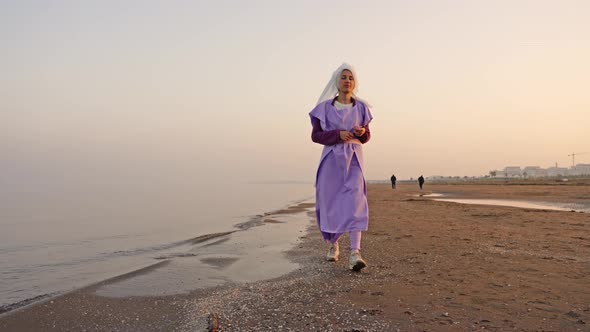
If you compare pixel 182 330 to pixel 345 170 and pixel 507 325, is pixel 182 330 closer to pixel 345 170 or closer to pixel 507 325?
pixel 507 325

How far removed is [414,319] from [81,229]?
1299 cm

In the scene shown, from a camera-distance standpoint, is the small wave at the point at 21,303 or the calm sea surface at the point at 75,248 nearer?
the small wave at the point at 21,303

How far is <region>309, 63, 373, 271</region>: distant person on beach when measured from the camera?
598 centimetres

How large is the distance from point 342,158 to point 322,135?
1.38 ft

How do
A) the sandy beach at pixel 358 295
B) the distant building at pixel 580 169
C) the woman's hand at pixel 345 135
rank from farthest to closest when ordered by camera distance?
the distant building at pixel 580 169 → the woman's hand at pixel 345 135 → the sandy beach at pixel 358 295

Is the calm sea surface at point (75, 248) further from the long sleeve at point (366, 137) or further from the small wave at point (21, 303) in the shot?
the long sleeve at point (366, 137)

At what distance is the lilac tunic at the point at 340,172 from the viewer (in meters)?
5.99

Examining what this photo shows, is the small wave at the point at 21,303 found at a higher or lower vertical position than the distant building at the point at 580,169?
lower

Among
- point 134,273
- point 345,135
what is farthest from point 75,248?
point 345,135

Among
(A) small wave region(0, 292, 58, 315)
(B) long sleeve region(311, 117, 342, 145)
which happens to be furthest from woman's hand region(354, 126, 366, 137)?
(A) small wave region(0, 292, 58, 315)

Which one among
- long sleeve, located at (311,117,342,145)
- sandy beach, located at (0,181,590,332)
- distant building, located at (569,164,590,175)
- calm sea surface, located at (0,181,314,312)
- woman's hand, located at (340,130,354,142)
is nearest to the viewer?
sandy beach, located at (0,181,590,332)

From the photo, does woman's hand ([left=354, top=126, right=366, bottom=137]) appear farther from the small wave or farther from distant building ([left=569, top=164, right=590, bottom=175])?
distant building ([left=569, top=164, right=590, bottom=175])

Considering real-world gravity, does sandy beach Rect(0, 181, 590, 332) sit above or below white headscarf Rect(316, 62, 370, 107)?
below

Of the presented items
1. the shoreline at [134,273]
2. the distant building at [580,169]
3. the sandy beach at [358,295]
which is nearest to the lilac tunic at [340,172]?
the sandy beach at [358,295]
